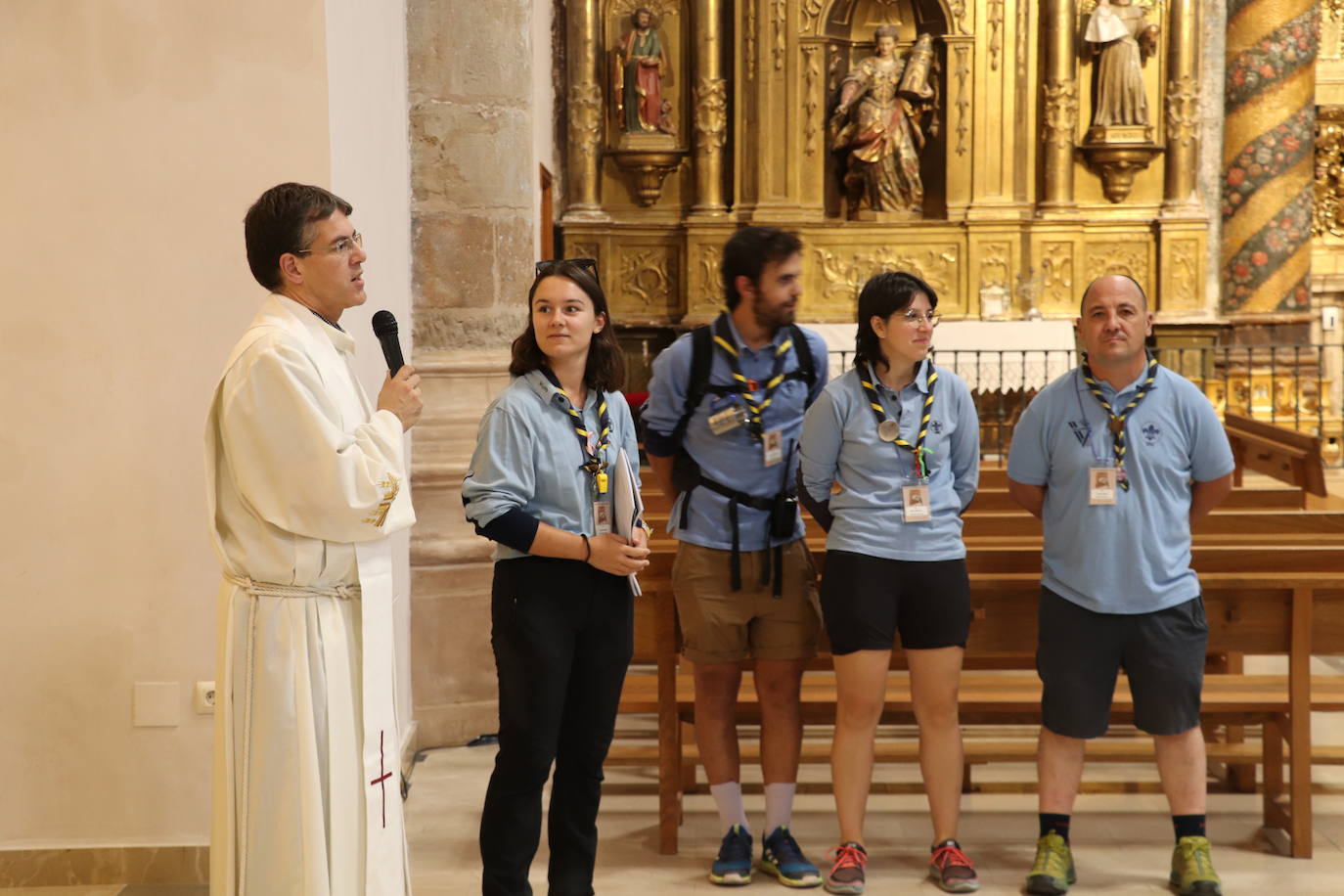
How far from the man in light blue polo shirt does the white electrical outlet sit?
2.39 metres

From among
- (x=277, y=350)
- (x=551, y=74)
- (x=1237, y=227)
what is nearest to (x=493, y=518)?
(x=277, y=350)

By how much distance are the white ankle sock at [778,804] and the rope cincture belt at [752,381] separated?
1000 mm

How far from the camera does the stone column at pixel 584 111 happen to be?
12805 millimetres

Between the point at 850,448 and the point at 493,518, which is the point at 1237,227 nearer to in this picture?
the point at 850,448

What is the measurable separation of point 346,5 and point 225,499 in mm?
2034

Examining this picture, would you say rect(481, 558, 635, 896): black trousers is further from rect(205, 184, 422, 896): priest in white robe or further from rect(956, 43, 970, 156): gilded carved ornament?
rect(956, 43, 970, 156): gilded carved ornament

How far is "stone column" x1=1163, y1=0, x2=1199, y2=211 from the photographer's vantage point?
1288 cm

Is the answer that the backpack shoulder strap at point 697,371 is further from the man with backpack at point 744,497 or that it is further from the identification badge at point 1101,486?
the identification badge at point 1101,486

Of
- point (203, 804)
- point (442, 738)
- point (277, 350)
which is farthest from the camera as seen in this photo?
point (442, 738)

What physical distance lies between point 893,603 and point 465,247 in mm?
2740

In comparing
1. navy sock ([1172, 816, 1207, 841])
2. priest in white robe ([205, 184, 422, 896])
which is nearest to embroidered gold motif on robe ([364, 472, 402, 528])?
priest in white robe ([205, 184, 422, 896])

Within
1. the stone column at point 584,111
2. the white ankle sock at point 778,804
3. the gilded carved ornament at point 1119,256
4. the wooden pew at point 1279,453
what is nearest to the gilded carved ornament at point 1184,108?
the gilded carved ornament at point 1119,256

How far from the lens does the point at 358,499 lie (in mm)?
2877

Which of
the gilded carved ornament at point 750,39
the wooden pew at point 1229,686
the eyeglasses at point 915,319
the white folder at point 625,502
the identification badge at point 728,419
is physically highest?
the gilded carved ornament at point 750,39
